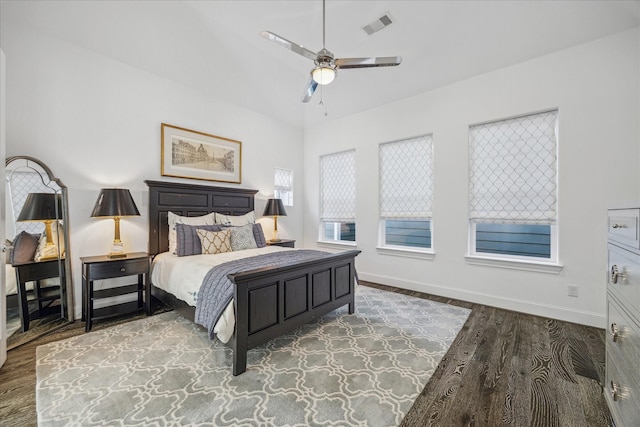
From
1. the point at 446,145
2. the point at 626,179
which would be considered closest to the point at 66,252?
the point at 446,145

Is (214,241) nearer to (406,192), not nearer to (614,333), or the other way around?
(406,192)

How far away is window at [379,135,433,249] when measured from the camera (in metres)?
4.19

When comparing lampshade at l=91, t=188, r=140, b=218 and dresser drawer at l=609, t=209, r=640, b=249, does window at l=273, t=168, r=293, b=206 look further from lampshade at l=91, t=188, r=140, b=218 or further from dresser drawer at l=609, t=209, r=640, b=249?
dresser drawer at l=609, t=209, r=640, b=249

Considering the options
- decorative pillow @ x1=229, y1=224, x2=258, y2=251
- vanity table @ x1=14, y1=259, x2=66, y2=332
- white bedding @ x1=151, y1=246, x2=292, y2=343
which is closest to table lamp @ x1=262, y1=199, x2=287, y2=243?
decorative pillow @ x1=229, y1=224, x2=258, y2=251

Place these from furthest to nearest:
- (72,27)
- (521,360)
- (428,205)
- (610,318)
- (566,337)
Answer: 1. (428,205)
2. (72,27)
3. (566,337)
4. (521,360)
5. (610,318)

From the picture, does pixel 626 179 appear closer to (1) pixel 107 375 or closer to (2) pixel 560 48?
(2) pixel 560 48

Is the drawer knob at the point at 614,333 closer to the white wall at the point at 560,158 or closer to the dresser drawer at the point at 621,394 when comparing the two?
the dresser drawer at the point at 621,394

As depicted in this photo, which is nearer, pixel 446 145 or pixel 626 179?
pixel 626 179

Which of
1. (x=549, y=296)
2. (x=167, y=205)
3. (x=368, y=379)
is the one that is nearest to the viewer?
(x=368, y=379)

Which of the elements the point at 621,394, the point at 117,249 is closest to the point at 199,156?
the point at 117,249

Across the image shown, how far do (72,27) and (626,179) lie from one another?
5989 millimetres

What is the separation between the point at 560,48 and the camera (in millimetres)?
3086

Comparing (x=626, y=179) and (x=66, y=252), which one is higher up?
(x=626, y=179)

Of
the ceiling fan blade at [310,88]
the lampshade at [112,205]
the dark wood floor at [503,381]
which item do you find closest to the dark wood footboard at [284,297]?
the dark wood floor at [503,381]
